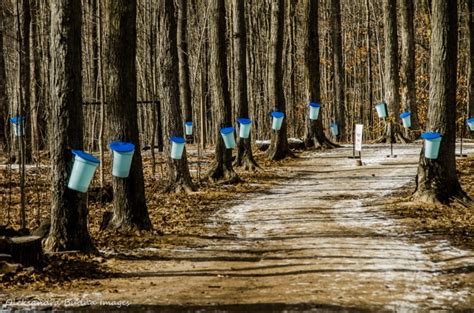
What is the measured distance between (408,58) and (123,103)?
54.6 feet

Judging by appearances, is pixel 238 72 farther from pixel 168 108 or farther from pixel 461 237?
pixel 461 237

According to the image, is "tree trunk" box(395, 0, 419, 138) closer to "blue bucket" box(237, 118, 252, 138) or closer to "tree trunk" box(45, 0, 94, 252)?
"blue bucket" box(237, 118, 252, 138)

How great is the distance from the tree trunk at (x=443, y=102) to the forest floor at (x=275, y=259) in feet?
1.39

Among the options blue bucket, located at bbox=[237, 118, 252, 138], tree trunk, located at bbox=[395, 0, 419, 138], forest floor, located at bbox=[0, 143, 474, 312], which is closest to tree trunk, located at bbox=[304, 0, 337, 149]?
tree trunk, located at bbox=[395, 0, 419, 138]

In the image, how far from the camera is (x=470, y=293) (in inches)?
277

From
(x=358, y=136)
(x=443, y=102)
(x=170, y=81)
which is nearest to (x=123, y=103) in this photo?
(x=170, y=81)

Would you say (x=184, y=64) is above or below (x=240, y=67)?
above

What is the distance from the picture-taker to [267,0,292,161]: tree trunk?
20984 mm

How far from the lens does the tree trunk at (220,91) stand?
1664cm

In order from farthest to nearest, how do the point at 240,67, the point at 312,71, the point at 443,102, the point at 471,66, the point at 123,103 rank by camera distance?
the point at 471,66 → the point at 312,71 → the point at 240,67 → the point at 443,102 → the point at 123,103

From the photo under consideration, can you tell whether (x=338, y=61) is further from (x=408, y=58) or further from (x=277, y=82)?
(x=277, y=82)

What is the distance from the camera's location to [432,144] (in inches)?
478

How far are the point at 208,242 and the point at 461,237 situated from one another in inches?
154

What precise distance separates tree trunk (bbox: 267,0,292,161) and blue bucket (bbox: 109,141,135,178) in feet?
38.0
